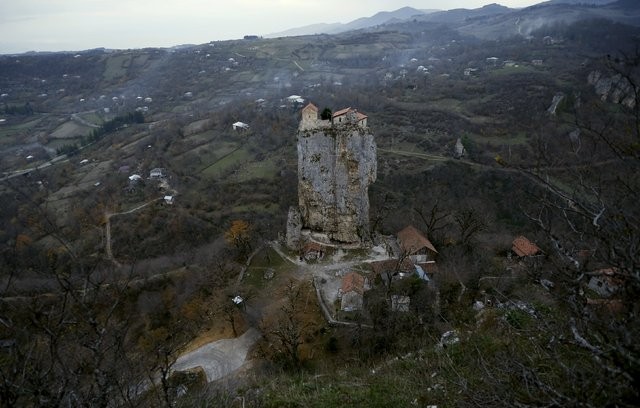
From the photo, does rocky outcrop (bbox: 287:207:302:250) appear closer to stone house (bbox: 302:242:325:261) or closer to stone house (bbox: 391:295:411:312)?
stone house (bbox: 302:242:325:261)

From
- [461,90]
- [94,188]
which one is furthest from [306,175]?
[461,90]

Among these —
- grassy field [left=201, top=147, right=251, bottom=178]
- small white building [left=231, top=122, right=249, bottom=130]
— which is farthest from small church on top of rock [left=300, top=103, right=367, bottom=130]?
small white building [left=231, top=122, right=249, bottom=130]

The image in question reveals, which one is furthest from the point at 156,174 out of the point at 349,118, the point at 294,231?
the point at 349,118

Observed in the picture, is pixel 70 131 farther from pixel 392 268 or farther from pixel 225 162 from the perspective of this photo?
pixel 392 268

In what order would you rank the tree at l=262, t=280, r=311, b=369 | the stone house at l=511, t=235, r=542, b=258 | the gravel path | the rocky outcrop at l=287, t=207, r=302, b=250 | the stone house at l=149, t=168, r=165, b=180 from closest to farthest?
the tree at l=262, t=280, r=311, b=369 → the gravel path → the stone house at l=511, t=235, r=542, b=258 → the rocky outcrop at l=287, t=207, r=302, b=250 → the stone house at l=149, t=168, r=165, b=180

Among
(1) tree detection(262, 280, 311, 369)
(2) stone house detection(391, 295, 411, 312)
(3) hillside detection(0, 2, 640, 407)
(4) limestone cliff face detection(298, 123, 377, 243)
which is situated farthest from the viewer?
(4) limestone cliff face detection(298, 123, 377, 243)

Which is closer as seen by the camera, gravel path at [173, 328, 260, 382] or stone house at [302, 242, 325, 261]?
gravel path at [173, 328, 260, 382]

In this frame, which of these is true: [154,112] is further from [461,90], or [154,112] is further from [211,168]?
[461,90]
